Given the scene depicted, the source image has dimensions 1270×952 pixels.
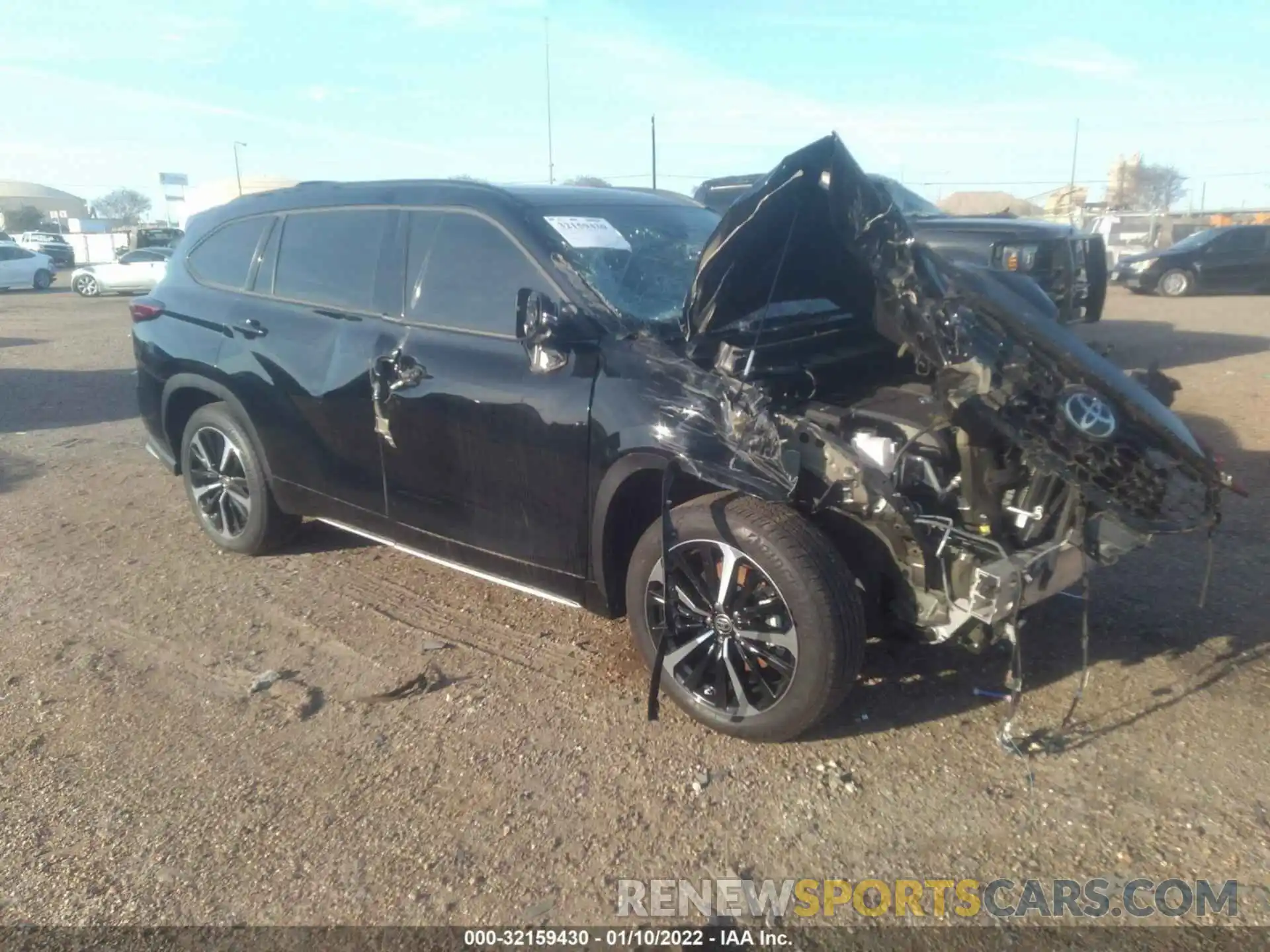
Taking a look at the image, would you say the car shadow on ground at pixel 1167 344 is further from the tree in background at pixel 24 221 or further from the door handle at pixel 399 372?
the tree in background at pixel 24 221

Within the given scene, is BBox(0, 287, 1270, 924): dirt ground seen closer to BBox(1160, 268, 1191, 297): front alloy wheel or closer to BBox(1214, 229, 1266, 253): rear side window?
BBox(1160, 268, 1191, 297): front alloy wheel

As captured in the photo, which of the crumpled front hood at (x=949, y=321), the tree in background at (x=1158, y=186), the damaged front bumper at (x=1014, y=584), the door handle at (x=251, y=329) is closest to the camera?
the damaged front bumper at (x=1014, y=584)

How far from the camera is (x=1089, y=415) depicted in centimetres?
307

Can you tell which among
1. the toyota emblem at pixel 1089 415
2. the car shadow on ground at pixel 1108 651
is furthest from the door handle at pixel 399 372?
the toyota emblem at pixel 1089 415

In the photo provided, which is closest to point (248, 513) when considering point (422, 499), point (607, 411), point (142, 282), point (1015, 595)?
point (422, 499)

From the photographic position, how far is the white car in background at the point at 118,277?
26688mm

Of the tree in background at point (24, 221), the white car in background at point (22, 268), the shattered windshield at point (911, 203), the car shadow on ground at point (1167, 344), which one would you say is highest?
the tree in background at point (24, 221)

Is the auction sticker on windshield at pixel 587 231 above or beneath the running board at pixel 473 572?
above

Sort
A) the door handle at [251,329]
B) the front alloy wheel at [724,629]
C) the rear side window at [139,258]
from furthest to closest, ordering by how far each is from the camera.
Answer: the rear side window at [139,258]
the door handle at [251,329]
the front alloy wheel at [724,629]

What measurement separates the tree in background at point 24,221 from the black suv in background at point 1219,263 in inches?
3255

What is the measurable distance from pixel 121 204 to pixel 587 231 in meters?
119

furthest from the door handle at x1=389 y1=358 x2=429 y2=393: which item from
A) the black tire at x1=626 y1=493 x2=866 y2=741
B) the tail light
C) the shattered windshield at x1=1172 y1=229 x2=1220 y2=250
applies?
the shattered windshield at x1=1172 y1=229 x2=1220 y2=250

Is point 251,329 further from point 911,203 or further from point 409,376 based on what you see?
point 911,203

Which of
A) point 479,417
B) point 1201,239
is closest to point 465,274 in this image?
point 479,417
